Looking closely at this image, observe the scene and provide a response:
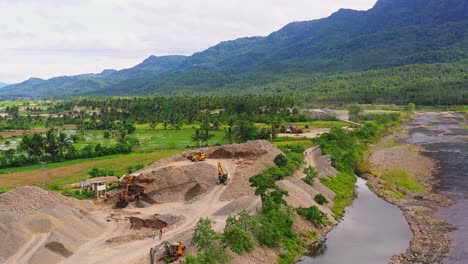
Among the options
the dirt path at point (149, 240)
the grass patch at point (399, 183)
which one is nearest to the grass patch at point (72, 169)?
the dirt path at point (149, 240)

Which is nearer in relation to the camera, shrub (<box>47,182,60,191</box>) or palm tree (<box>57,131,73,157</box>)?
shrub (<box>47,182,60,191</box>)

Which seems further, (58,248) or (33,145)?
(33,145)

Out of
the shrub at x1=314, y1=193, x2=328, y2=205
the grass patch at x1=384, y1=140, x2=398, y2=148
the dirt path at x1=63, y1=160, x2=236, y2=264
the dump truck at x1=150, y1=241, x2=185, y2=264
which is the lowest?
the grass patch at x1=384, y1=140, x2=398, y2=148

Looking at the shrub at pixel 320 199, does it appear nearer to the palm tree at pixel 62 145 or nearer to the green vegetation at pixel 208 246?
the green vegetation at pixel 208 246

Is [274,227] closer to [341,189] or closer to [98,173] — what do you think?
[341,189]

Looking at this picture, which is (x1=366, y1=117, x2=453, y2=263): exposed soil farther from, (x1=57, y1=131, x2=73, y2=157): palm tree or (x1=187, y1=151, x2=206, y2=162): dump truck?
(x1=57, y1=131, x2=73, y2=157): palm tree

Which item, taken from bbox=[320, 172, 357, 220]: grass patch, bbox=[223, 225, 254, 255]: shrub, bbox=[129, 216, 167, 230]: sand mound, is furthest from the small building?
bbox=[320, 172, 357, 220]: grass patch

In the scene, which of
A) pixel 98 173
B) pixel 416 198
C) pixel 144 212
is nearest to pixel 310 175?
pixel 416 198
